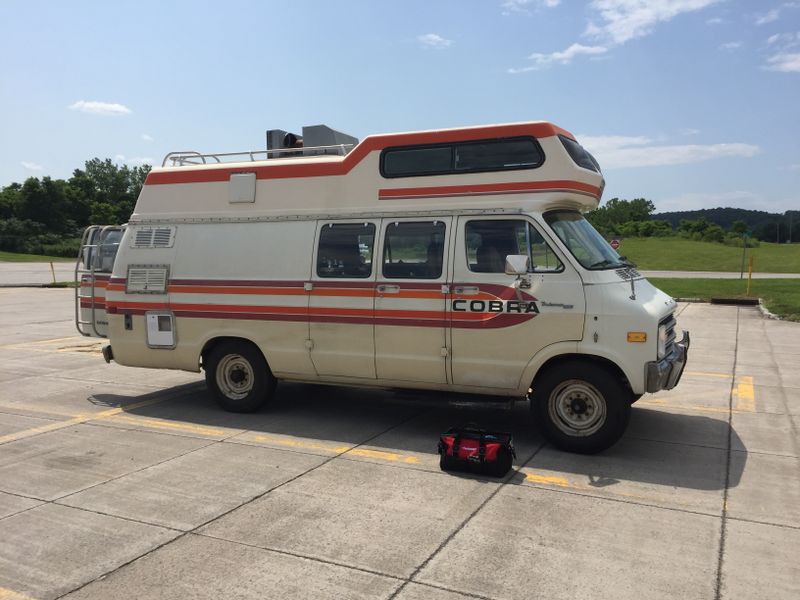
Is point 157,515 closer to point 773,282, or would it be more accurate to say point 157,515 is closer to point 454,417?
point 454,417

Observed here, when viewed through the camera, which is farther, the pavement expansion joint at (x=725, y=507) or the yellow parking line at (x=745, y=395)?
the yellow parking line at (x=745, y=395)

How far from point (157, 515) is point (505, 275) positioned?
12.0 feet

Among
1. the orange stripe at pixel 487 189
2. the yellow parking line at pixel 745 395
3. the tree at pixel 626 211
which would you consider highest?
the tree at pixel 626 211

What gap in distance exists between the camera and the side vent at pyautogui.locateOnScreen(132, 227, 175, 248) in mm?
7848

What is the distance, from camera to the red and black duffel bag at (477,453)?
5539 millimetres

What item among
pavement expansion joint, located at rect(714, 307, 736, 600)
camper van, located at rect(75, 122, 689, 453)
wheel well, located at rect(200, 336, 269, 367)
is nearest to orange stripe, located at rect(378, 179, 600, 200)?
camper van, located at rect(75, 122, 689, 453)

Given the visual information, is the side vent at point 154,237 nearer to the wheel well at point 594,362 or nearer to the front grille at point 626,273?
the wheel well at point 594,362

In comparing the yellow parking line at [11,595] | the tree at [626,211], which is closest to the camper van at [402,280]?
the yellow parking line at [11,595]

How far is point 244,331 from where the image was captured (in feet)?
24.4

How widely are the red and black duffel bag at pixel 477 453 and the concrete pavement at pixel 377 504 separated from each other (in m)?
0.13

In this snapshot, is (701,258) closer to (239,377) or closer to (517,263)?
(239,377)

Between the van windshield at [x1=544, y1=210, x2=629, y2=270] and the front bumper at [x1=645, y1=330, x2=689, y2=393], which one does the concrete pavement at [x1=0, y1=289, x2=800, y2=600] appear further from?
the van windshield at [x1=544, y1=210, x2=629, y2=270]

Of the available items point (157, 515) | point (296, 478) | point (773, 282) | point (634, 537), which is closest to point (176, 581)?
point (157, 515)

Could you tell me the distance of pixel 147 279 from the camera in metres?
7.88
